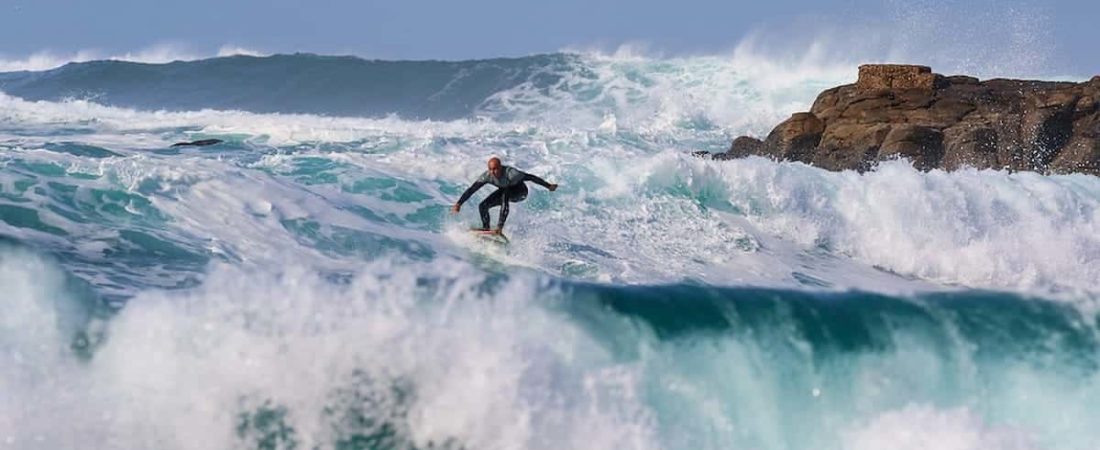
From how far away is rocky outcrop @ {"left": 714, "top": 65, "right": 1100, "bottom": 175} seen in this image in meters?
19.0

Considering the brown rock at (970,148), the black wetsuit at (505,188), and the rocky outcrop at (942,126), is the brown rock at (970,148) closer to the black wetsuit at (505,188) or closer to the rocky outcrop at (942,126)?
the rocky outcrop at (942,126)

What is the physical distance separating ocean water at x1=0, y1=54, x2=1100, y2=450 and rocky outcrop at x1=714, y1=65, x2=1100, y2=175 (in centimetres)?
301

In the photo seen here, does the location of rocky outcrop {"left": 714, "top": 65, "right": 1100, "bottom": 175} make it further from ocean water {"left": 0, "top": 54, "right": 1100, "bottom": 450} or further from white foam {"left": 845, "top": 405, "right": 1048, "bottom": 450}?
white foam {"left": 845, "top": 405, "right": 1048, "bottom": 450}

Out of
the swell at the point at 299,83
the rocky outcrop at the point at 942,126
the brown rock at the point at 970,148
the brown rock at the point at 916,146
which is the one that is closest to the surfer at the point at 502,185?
the rocky outcrop at the point at 942,126

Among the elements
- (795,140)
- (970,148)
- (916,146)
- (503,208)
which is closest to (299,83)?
(795,140)

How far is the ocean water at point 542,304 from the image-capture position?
7156 mm

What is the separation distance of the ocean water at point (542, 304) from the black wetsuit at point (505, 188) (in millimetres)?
392

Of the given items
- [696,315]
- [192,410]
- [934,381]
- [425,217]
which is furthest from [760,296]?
[192,410]

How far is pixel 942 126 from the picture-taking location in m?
19.8

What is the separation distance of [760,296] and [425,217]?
429cm

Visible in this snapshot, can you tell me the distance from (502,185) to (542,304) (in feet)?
9.44

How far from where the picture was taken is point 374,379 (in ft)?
24.0

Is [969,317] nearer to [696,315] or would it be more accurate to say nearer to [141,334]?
[696,315]

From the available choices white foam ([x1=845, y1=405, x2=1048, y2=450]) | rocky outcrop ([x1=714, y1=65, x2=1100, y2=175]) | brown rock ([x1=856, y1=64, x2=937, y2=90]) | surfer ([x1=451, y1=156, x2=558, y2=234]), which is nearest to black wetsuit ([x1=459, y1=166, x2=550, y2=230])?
surfer ([x1=451, y1=156, x2=558, y2=234])
